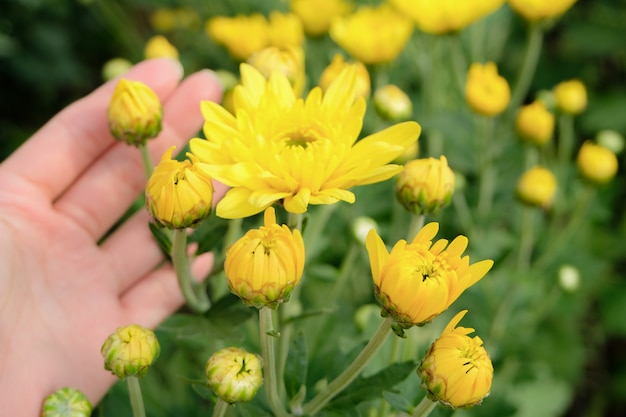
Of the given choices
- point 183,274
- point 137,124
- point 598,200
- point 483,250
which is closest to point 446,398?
point 183,274

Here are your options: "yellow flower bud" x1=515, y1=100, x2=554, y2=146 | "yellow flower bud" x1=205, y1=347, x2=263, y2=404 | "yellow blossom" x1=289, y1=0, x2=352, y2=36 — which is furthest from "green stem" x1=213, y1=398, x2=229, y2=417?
"yellow blossom" x1=289, y1=0, x2=352, y2=36

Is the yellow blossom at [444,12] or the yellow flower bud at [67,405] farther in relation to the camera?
the yellow blossom at [444,12]

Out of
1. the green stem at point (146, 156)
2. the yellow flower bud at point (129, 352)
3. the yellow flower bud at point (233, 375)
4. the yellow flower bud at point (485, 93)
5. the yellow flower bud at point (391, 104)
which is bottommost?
the yellow flower bud at point (485, 93)

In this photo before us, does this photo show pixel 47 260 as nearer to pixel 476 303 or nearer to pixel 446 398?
pixel 446 398

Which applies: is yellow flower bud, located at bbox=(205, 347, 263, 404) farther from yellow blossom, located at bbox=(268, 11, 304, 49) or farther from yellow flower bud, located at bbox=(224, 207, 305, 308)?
yellow blossom, located at bbox=(268, 11, 304, 49)

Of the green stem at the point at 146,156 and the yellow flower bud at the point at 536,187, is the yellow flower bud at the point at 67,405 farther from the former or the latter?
the yellow flower bud at the point at 536,187

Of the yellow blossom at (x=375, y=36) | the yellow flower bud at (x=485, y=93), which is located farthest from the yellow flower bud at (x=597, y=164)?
the yellow blossom at (x=375, y=36)
